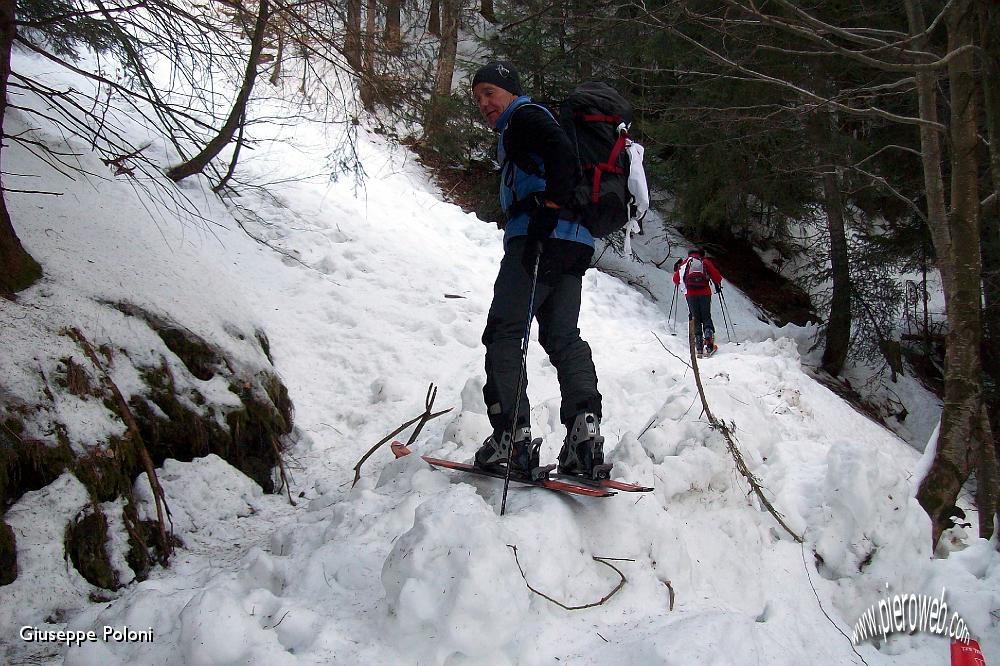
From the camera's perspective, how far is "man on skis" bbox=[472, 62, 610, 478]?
11.0ft

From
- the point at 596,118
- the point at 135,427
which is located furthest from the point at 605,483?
the point at 135,427

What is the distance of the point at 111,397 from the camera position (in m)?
3.87

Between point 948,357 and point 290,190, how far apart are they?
869 cm

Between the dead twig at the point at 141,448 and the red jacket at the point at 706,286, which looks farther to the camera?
the red jacket at the point at 706,286

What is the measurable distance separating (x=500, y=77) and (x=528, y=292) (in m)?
1.13

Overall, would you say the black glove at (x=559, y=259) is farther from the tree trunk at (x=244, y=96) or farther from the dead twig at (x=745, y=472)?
the tree trunk at (x=244, y=96)

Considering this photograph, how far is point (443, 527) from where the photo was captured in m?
2.48

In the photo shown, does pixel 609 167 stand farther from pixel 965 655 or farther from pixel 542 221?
pixel 965 655

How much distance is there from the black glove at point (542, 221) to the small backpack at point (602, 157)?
14cm

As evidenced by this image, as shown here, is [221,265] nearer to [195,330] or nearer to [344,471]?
[195,330]

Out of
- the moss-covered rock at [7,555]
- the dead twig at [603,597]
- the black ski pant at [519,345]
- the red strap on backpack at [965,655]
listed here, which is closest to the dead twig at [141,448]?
the moss-covered rock at [7,555]

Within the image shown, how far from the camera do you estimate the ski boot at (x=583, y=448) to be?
11.2 ft

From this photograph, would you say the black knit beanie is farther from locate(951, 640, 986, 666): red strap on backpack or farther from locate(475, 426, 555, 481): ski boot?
locate(951, 640, 986, 666): red strap on backpack

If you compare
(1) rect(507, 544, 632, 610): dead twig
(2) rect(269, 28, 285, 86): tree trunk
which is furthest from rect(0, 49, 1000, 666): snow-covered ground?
(2) rect(269, 28, 285, 86): tree trunk
